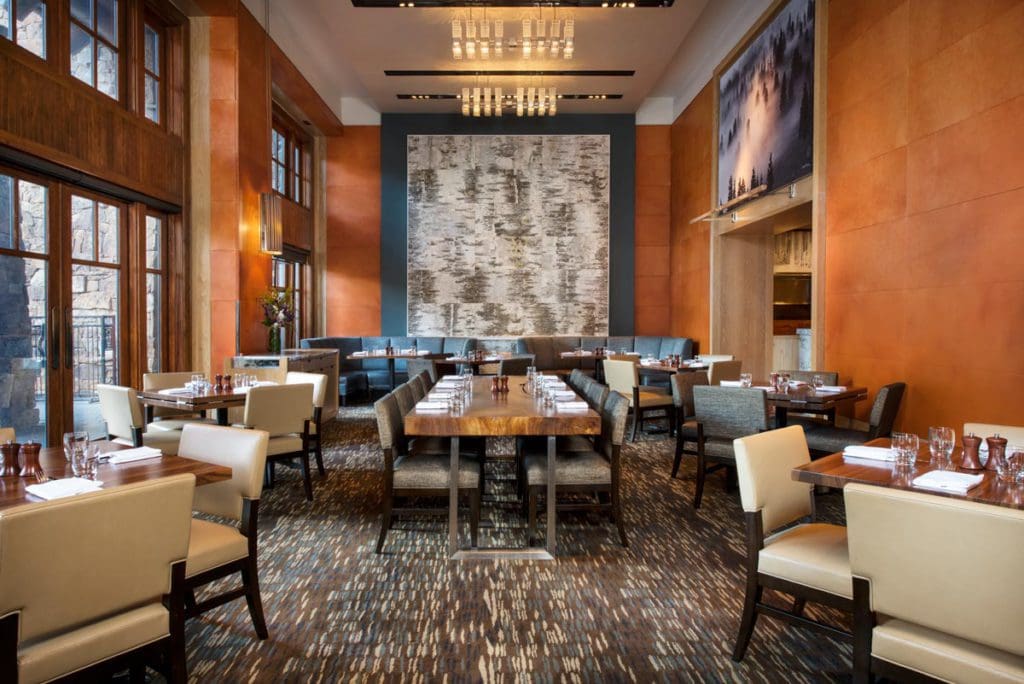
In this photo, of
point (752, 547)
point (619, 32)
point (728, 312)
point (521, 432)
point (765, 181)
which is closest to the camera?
point (752, 547)

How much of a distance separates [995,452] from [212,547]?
3043 mm

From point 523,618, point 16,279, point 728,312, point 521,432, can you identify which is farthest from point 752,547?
point 728,312

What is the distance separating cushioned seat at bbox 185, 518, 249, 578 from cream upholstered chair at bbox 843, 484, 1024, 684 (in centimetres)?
217

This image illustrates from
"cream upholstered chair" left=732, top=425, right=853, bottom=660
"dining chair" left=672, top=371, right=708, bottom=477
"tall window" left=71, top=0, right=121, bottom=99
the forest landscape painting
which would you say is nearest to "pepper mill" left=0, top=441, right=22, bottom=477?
"cream upholstered chair" left=732, top=425, right=853, bottom=660

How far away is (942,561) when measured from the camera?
63.6 inches

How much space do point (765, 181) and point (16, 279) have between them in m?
7.46

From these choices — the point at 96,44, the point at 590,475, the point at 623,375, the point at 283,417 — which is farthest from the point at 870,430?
the point at 96,44

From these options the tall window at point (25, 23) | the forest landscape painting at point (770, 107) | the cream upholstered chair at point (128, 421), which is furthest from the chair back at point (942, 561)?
the tall window at point (25, 23)

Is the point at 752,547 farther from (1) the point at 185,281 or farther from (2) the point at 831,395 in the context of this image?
(1) the point at 185,281

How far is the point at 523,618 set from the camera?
2.79 m

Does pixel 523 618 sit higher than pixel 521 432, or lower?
lower

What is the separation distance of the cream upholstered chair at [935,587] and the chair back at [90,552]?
2.00 metres

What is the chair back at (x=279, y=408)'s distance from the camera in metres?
4.21

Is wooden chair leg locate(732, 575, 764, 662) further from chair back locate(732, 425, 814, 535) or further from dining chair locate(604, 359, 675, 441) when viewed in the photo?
dining chair locate(604, 359, 675, 441)
